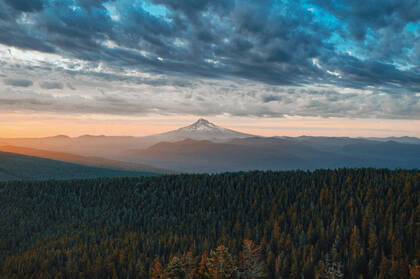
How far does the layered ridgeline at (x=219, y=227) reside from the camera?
10.4 metres

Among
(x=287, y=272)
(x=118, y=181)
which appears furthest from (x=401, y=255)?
(x=118, y=181)

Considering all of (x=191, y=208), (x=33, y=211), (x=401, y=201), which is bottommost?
(x=33, y=211)

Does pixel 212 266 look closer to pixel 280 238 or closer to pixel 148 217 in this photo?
pixel 280 238

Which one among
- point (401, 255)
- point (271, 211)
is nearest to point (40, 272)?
point (271, 211)

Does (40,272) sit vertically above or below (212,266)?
below

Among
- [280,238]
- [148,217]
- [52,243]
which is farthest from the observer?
[148,217]

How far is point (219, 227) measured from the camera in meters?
17.4

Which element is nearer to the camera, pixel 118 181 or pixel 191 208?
pixel 191 208

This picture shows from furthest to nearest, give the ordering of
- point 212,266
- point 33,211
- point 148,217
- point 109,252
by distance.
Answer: point 33,211
point 148,217
point 109,252
point 212,266

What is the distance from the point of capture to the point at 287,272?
10.4 m

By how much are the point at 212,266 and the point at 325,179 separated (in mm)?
14876

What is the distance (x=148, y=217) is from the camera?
20984mm

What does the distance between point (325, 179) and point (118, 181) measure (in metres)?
19.6

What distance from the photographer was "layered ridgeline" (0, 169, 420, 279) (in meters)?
10.4
